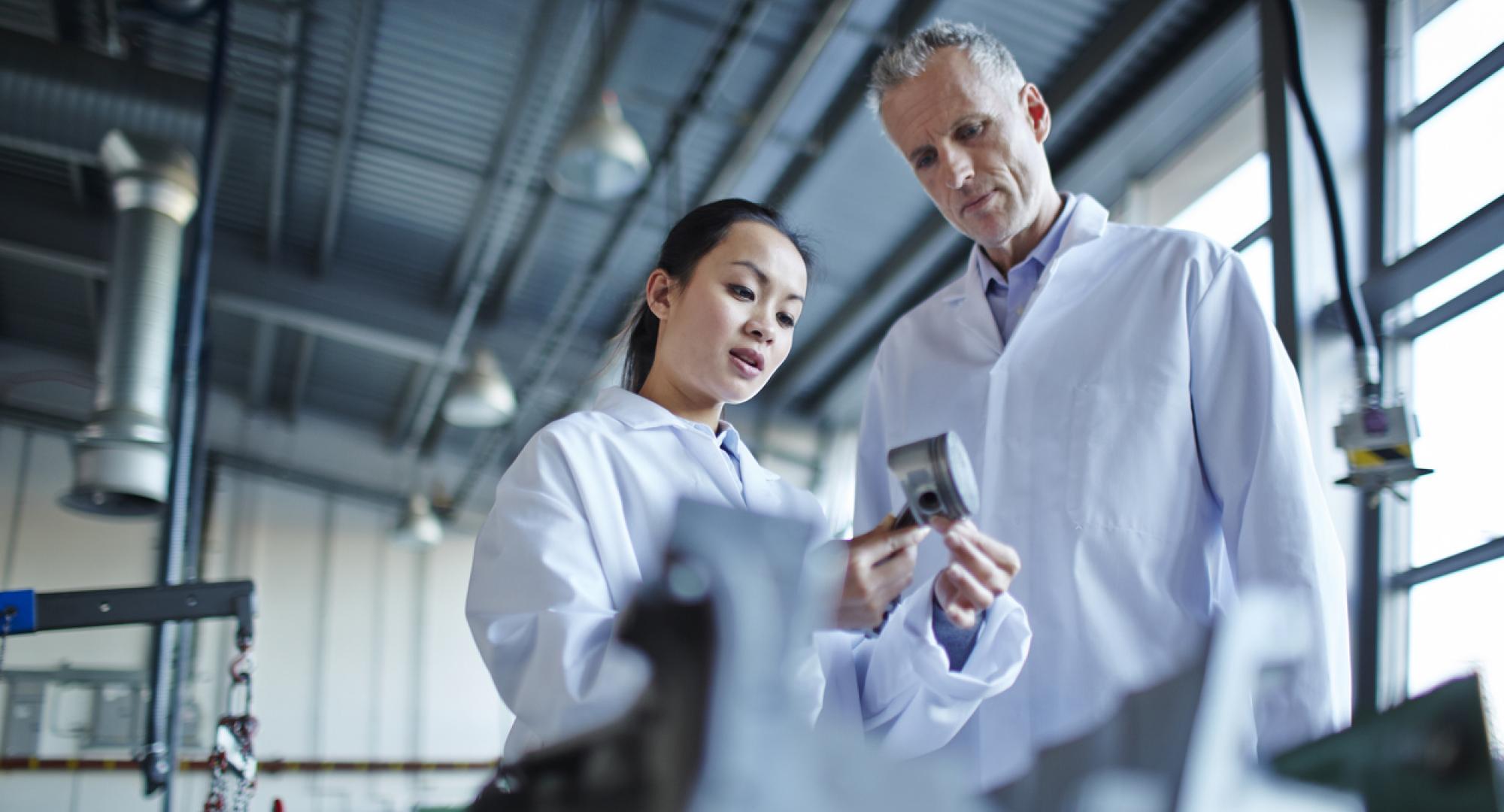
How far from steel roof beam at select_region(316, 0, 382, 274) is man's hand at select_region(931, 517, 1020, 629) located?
598 centimetres

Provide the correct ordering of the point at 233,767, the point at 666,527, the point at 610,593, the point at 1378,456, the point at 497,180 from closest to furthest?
the point at 666,527 → the point at 610,593 → the point at 1378,456 → the point at 233,767 → the point at 497,180

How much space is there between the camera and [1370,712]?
0.54m

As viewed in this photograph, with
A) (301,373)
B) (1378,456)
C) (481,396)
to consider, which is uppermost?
(301,373)

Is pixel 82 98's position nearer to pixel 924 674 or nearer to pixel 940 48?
pixel 940 48

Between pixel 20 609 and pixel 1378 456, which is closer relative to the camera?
pixel 1378 456

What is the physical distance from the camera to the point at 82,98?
6.19 m

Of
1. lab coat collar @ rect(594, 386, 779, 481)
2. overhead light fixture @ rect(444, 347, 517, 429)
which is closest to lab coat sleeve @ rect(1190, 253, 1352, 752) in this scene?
lab coat collar @ rect(594, 386, 779, 481)

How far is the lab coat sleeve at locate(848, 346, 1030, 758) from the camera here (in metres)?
1.13

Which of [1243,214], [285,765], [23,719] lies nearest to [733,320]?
[1243,214]

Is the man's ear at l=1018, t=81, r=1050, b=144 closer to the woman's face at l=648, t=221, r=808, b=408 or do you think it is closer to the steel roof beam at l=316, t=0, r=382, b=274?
the woman's face at l=648, t=221, r=808, b=408

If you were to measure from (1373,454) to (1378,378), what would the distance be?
0.15 metres

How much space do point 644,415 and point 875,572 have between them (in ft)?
1.36

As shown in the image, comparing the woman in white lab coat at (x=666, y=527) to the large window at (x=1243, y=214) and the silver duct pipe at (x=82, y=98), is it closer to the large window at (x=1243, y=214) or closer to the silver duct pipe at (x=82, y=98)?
the large window at (x=1243, y=214)

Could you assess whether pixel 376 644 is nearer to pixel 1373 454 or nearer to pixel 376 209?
pixel 376 209
